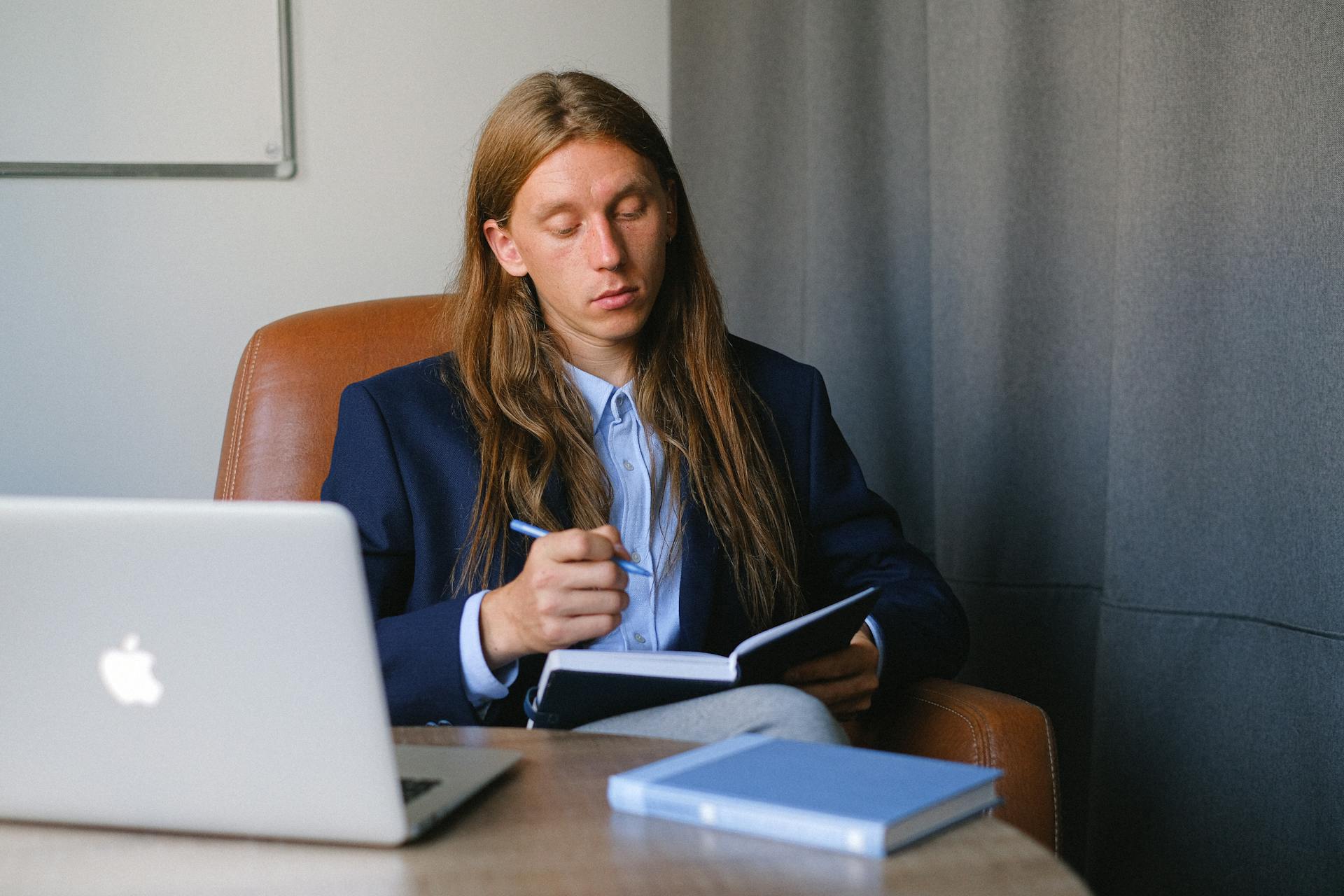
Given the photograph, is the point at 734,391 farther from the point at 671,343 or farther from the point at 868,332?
the point at 868,332

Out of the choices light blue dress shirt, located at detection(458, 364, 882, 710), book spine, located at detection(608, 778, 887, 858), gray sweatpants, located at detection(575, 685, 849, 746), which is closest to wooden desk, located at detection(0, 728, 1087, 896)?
book spine, located at detection(608, 778, 887, 858)

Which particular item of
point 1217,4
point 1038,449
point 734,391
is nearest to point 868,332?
point 1038,449

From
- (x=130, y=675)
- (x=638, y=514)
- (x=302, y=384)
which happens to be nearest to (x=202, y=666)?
(x=130, y=675)

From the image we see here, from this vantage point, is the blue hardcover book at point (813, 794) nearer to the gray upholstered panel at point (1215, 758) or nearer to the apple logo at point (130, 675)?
the apple logo at point (130, 675)

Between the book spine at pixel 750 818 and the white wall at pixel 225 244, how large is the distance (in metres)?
1.71

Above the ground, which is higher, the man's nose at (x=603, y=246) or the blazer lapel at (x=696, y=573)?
the man's nose at (x=603, y=246)

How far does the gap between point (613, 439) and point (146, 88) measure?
1.22 meters

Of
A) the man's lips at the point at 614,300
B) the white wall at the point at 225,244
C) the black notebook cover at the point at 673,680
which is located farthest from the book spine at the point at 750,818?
the white wall at the point at 225,244

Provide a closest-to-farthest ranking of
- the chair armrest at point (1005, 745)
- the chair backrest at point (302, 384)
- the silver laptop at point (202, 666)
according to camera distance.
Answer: the silver laptop at point (202, 666)
the chair armrest at point (1005, 745)
the chair backrest at point (302, 384)

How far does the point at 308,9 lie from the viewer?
7.46 ft

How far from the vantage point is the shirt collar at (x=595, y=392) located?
153 cm

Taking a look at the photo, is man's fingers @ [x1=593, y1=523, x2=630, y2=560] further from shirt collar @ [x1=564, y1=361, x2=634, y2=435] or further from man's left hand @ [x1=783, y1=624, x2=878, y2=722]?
shirt collar @ [x1=564, y1=361, x2=634, y2=435]

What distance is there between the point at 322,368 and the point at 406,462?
1.25 feet

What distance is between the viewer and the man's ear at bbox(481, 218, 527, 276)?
1.56 m
